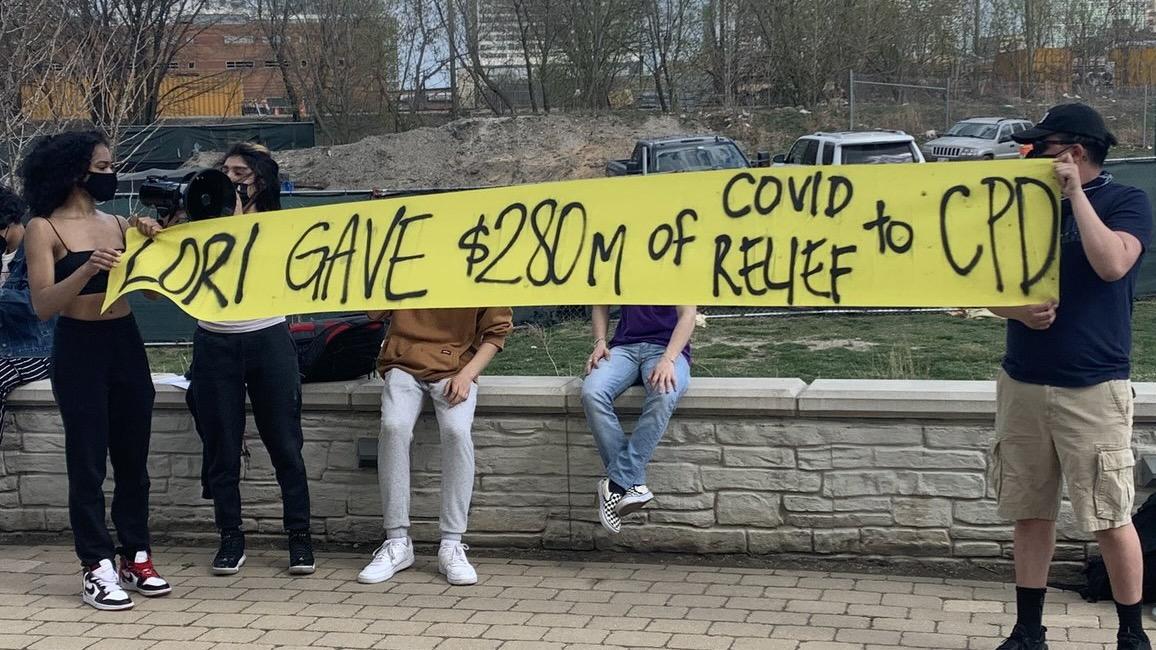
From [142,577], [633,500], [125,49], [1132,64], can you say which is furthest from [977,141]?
[142,577]

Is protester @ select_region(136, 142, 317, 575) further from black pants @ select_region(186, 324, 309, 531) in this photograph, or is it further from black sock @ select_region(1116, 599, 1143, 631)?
black sock @ select_region(1116, 599, 1143, 631)

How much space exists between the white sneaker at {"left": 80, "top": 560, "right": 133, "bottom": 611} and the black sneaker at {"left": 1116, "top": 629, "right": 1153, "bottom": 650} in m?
3.73

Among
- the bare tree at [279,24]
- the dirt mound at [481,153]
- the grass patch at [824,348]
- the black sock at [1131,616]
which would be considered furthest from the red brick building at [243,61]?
the black sock at [1131,616]

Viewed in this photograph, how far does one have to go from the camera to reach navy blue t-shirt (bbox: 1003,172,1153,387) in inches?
159

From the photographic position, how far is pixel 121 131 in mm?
14289

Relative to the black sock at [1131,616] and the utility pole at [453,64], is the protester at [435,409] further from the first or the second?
the utility pole at [453,64]

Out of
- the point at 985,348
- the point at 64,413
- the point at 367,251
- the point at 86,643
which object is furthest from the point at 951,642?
the point at 985,348

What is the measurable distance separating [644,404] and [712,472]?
0.43 meters

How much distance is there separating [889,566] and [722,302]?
1521 millimetres

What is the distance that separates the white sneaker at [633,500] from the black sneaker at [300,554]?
137 cm

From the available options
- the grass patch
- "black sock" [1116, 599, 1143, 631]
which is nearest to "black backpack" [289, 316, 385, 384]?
the grass patch

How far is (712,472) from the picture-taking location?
5.62 metres

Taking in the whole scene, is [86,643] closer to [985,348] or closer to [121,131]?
[985,348]

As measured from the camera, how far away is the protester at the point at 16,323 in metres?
5.93
